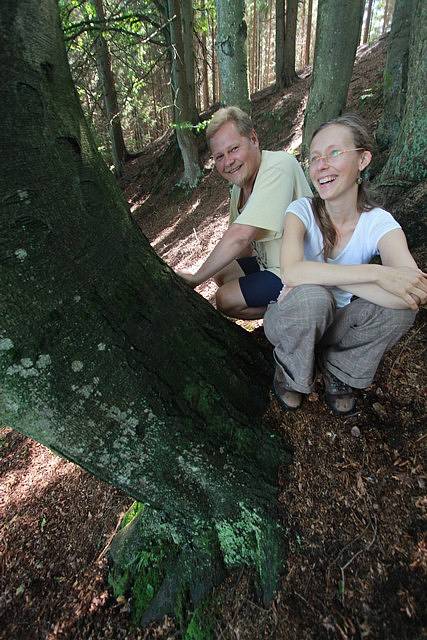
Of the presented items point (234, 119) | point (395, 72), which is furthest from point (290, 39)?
point (234, 119)

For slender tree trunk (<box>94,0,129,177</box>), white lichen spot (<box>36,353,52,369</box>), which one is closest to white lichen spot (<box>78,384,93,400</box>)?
white lichen spot (<box>36,353,52,369</box>)

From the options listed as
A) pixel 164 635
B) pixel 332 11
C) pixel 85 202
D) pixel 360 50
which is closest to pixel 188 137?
pixel 332 11

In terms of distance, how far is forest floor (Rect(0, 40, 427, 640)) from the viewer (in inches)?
57.9

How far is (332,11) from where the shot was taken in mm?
4297

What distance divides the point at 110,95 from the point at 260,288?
12521mm

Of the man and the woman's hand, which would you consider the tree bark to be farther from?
the woman's hand

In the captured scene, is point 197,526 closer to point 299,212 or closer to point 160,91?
point 299,212

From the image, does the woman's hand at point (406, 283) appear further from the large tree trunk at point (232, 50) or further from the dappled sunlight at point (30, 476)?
the large tree trunk at point (232, 50)

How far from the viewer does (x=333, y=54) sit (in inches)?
177

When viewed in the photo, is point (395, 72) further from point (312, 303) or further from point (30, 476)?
point (30, 476)

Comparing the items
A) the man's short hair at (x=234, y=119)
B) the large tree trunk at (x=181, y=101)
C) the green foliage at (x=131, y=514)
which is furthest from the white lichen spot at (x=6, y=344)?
the large tree trunk at (x=181, y=101)

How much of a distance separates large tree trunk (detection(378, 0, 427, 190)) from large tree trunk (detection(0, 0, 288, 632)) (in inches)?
86.2

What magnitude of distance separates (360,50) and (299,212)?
619 inches

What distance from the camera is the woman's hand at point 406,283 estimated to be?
155cm
